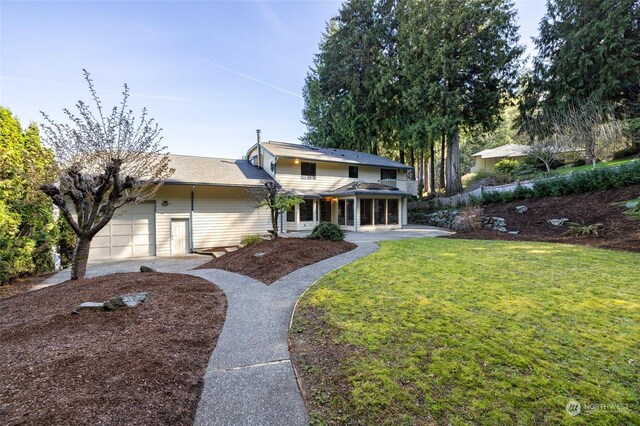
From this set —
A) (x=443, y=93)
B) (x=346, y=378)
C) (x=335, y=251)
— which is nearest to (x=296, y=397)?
(x=346, y=378)

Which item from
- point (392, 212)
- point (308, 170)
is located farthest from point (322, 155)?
point (392, 212)

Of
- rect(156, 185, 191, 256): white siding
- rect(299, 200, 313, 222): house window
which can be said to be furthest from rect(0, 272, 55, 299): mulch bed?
rect(299, 200, 313, 222): house window

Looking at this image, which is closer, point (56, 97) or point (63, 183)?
point (63, 183)

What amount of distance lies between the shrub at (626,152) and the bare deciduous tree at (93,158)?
88.9 ft

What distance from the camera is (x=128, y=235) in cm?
1224

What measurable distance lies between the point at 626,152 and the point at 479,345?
2464 centimetres

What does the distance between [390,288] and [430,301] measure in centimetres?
91

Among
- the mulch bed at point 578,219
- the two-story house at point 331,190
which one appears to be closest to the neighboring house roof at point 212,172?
the two-story house at point 331,190

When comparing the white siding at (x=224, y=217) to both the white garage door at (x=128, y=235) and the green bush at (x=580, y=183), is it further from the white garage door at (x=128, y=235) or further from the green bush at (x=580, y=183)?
the green bush at (x=580, y=183)

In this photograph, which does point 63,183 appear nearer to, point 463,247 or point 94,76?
point 94,76

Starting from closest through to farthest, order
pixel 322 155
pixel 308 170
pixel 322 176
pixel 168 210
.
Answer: pixel 168 210 < pixel 308 170 < pixel 322 176 < pixel 322 155

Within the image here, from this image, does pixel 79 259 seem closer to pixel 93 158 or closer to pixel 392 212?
pixel 93 158

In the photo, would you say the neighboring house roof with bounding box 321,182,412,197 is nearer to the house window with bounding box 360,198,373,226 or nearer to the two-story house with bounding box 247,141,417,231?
the two-story house with bounding box 247,141,417,231

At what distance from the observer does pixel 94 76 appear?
24.2 ft
